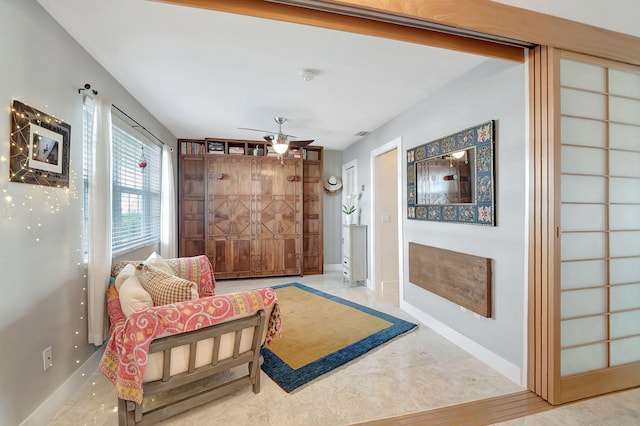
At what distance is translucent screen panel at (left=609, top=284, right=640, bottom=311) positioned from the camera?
215cm

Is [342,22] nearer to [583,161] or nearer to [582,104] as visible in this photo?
[582,104]

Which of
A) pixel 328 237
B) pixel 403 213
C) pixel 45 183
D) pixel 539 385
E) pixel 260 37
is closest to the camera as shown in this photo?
pixel 45 183

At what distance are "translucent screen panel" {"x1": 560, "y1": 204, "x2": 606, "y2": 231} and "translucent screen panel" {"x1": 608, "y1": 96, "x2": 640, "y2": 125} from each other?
69 centimetres

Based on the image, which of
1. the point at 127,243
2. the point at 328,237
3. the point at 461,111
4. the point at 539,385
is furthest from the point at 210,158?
the point at 539,385

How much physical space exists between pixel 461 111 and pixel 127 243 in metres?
3.80

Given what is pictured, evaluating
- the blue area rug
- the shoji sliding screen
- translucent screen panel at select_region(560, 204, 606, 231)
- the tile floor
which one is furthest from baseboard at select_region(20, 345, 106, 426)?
translucent screen panel at select_region(560, 204, 606, 231)

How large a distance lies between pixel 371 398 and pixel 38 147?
274 cm

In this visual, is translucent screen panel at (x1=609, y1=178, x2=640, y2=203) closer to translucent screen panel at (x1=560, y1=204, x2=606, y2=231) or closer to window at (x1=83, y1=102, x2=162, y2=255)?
translucent screen panel at (x1=560, y1=204, x2=606, y2=231)

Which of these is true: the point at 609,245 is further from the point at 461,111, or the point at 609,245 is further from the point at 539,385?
the point at 461,111

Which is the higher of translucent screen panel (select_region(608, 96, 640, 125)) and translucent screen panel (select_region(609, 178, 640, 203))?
translucent screen panel (select_region(608, 96, 640, 125))

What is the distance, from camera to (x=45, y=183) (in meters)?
1.84

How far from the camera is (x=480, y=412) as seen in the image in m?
1.88

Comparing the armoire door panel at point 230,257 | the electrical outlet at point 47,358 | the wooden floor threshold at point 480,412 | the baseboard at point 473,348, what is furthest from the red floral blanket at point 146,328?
the armoire door panel at point 230,257

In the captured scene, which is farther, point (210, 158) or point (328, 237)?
point (328, 237)
